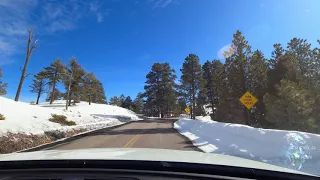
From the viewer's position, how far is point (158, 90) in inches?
3839

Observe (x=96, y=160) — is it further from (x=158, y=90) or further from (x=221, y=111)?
(x=158, y=90)

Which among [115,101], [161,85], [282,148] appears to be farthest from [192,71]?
[115,101]

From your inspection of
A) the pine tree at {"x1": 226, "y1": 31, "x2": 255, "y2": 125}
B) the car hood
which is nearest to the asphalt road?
the car hood

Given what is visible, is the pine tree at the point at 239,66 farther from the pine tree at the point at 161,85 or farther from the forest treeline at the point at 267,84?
the pine tree at the point at 161,85

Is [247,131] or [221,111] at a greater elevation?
[221,111]

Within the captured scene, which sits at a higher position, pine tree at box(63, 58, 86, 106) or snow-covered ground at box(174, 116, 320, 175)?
pine tree at box(63, 58, 86, 106)

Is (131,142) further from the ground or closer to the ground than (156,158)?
closer to the ground

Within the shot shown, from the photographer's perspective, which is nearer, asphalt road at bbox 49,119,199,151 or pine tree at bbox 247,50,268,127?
asphalt road at bbox 49,119,199,151

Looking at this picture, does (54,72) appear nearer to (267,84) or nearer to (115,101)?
(267,84)

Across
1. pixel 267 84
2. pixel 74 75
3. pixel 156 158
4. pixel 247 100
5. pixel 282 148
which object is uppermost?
pixel 74 75

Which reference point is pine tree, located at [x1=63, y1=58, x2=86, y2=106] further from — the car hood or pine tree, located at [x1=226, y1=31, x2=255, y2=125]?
the car hood

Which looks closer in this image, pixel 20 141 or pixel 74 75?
pixel 20 141

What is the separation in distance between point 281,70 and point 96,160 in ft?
131

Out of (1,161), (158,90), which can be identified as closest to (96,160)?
(1,161)
